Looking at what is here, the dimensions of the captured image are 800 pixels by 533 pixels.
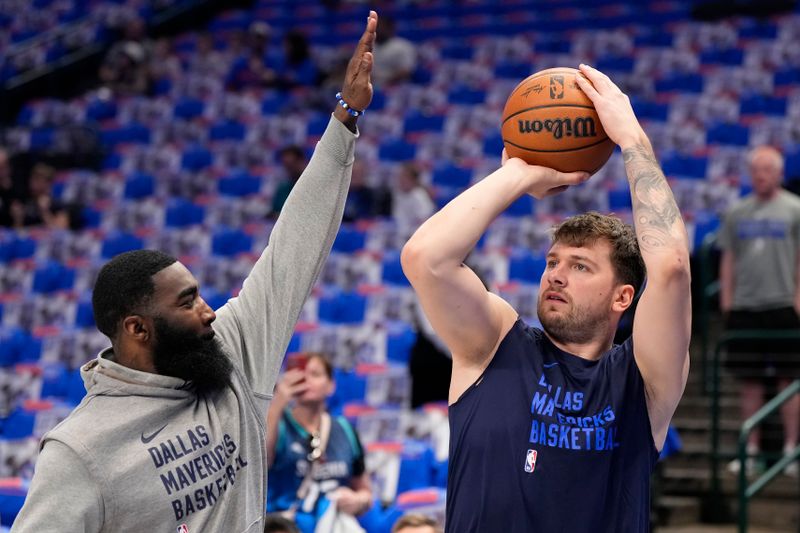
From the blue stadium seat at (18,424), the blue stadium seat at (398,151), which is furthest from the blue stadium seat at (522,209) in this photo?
the blue stadium seat at (18,424)

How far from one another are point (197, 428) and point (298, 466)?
257 centimetres

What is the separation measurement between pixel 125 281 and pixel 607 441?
1.15m

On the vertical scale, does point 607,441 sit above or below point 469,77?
below

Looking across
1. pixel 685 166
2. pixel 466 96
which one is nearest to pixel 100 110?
pixel 466 96

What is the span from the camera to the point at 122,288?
107 inches

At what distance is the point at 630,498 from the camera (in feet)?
9.01

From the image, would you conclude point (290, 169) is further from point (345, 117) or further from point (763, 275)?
point (345, 117)

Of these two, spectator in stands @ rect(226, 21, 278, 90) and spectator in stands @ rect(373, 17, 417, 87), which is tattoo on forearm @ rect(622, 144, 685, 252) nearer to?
spectator in stands @ rect(373, 17, 417, 87)

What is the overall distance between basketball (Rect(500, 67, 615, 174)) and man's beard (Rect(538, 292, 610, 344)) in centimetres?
35

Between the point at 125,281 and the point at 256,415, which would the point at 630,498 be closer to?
the point at 256,415

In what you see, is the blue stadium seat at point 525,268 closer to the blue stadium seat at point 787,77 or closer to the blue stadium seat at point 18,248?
the blue stadium seat at point 787,77

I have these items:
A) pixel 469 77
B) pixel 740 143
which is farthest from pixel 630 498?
pixel 469 77

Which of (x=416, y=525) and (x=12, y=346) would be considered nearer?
(x=416, y=525)

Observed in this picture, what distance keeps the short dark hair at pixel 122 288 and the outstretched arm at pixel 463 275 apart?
1.92ft
